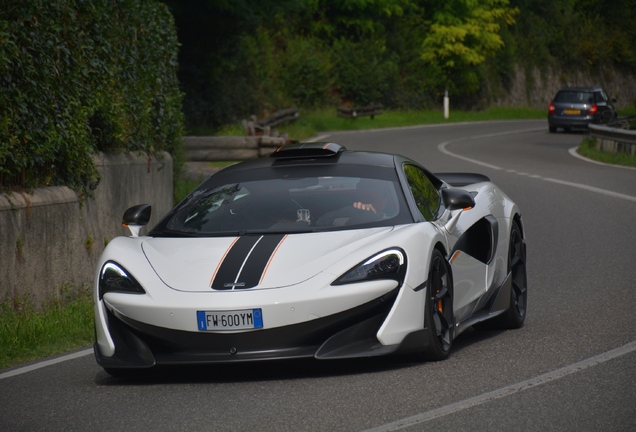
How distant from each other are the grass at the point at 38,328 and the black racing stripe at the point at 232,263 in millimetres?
1948

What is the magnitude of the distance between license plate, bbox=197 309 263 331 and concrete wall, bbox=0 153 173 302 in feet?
10.2

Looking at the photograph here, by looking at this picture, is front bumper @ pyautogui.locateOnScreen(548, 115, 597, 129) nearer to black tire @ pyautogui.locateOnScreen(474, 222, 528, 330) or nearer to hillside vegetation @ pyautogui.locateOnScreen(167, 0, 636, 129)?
hillside vegetation @ pyautogui.locateOnScreen(167, 0, 636, 129)

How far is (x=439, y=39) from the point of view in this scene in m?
65.9

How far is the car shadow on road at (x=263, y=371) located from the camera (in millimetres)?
6434

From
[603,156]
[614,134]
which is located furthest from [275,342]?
[614,134]

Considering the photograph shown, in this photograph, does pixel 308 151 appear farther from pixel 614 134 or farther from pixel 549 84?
pixel 549 84

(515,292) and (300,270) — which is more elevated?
(300,270)

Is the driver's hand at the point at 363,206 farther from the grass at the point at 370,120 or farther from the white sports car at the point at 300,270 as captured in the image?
the grass at the point at 370,120

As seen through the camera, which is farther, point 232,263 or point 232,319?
point 232,263

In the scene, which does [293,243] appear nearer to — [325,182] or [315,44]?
[325,182]

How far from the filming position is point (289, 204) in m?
7.26

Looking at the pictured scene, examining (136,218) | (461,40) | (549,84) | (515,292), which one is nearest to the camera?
(136,218)

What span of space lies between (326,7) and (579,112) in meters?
23.1

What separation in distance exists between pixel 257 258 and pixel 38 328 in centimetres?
263
